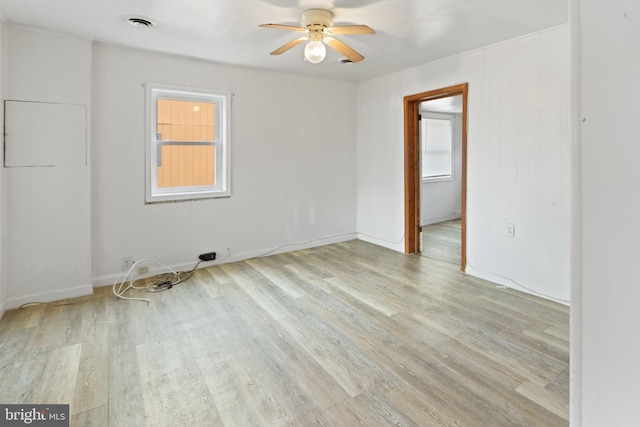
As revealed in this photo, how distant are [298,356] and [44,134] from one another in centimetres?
289

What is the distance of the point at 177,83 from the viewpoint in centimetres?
376

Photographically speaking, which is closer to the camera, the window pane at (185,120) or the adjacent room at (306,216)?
the adjacent room at (306,216)

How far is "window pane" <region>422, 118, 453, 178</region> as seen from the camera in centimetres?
664

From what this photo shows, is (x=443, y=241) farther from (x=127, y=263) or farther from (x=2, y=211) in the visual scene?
(x=2, y=211)

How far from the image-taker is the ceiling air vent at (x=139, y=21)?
8.93 feet

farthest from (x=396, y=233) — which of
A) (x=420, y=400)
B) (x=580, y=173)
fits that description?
(x=580, y=173)

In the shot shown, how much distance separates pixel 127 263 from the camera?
3607 millimetres

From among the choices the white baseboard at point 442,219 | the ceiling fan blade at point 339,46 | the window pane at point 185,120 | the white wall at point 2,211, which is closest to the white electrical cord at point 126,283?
the white wall at point 2,211

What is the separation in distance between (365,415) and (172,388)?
1090 millimetres

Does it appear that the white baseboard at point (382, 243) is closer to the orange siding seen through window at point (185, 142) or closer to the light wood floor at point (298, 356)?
the light wood floor at point (298, 356)

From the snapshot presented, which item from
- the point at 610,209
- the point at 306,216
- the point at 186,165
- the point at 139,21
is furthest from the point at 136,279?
the point at 610,209

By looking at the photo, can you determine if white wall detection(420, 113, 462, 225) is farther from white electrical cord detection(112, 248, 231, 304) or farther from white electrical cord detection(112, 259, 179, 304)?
white electrical cord detection(112, 259, 179, 304)

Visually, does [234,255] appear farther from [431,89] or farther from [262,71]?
[431,89]

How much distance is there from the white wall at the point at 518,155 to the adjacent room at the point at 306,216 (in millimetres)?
21
